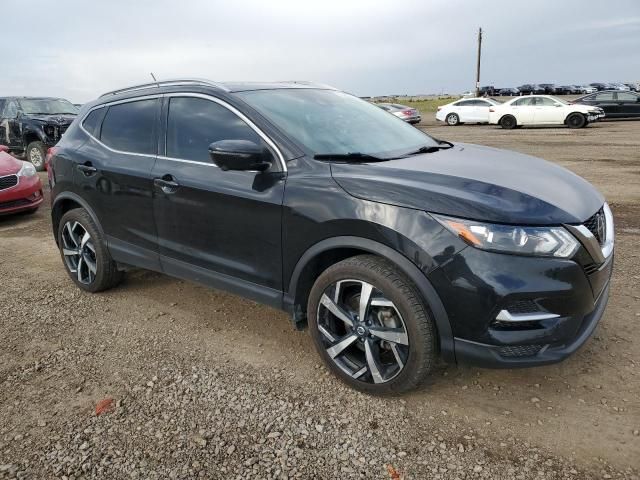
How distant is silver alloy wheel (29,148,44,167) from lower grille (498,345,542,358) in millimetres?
12423

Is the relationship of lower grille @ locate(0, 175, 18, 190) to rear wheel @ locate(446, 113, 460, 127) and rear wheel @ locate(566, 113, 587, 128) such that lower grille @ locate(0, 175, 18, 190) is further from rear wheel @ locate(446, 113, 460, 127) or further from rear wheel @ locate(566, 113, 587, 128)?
rear wheel @ locate(446, 113, 460, 127)

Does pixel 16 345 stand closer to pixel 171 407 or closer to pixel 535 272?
pixel 171 407

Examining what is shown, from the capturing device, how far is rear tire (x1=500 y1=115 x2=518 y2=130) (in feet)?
72.9

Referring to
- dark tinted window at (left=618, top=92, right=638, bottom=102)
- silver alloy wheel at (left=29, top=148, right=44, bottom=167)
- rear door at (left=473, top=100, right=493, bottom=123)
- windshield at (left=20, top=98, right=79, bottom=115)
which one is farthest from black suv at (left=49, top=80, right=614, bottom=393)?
dark tinted window at (left=618, top=92, right=638, bottom=102)

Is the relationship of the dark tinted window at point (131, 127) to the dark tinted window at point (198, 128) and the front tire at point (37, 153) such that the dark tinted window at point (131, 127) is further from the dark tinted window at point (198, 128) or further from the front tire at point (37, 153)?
the front tire at point (37, 153)

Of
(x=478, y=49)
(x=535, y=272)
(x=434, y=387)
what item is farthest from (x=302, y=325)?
(x=478, y=49)

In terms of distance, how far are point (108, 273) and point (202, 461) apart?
2.38 metres

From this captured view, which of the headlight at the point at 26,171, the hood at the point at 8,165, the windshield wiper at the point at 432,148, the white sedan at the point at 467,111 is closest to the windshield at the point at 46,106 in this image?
the hood at the point at 8,165

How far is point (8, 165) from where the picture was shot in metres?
7.24

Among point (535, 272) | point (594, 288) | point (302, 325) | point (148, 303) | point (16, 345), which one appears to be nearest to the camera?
point (535, 272)

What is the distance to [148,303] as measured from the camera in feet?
Result: 13.8

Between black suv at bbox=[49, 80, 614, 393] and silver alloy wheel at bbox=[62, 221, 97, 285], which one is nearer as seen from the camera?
black suv at bbox=[49, 80, 614, 393]

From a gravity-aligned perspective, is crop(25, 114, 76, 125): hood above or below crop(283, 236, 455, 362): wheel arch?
above

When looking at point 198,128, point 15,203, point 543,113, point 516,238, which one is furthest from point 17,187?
point 543,113
